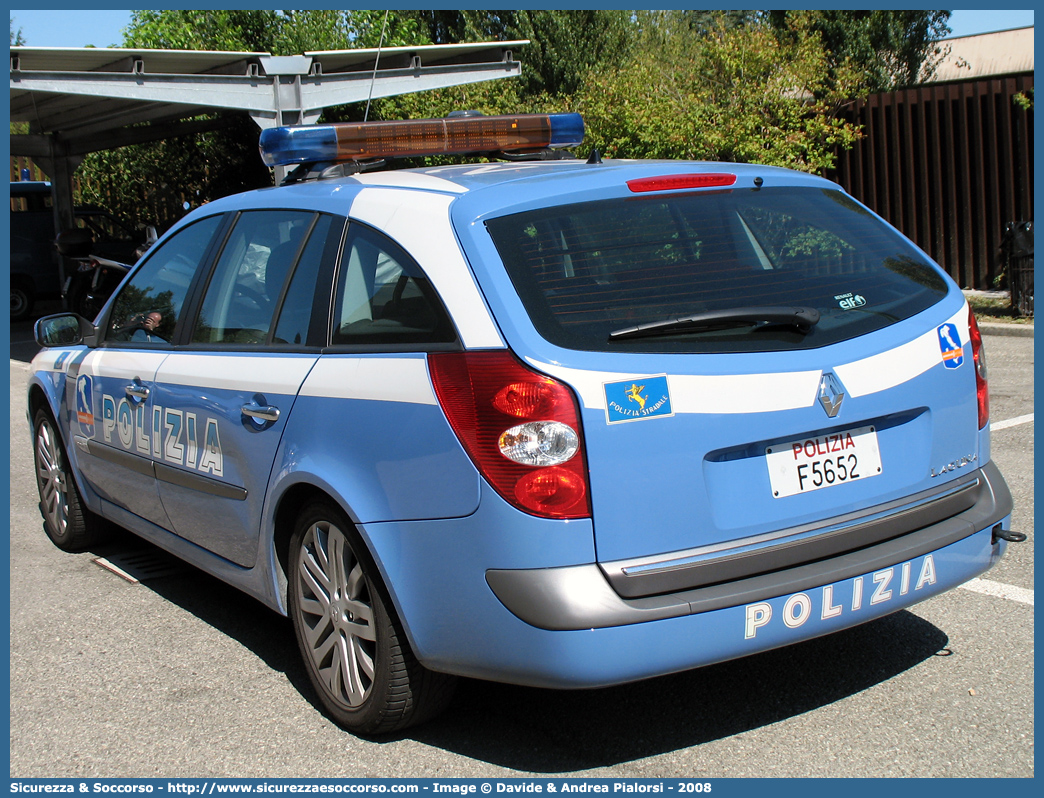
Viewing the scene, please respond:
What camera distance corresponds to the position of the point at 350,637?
322 cm

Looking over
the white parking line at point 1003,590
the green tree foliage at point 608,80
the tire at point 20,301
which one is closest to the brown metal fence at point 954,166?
the green tree foliage at point 608,80

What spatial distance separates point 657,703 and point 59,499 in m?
3.54

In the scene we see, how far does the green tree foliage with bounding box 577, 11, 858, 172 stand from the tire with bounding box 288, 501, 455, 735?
9.26 m

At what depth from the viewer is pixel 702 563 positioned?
2732 millimetres

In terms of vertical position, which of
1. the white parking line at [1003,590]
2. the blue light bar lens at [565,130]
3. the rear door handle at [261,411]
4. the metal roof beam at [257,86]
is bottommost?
the white parking line at [1003,590]

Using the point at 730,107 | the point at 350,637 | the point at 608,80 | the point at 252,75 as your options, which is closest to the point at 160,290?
the point at 350,637

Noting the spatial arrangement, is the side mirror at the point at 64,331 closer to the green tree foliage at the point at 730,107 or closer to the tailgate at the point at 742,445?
the tailgate at the point at 742,445

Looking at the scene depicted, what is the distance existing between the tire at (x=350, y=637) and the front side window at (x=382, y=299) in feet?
1.81

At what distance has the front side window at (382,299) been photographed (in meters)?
2.95

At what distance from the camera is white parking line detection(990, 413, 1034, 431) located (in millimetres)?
6859

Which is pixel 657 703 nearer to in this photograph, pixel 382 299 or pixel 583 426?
pixel 583 426

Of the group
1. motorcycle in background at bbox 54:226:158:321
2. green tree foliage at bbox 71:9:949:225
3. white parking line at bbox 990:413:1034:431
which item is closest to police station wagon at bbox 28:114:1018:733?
green tree foliage at bbox 71:9:949:225

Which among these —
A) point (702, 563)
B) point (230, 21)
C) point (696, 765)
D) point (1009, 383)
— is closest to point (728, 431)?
point (702, 563)

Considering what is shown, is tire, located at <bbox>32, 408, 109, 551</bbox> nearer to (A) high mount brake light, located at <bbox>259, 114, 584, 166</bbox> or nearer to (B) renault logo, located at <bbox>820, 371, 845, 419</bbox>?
(A) high mount brake light, located at <bbox>259, 114, 584, 166</bbox>
